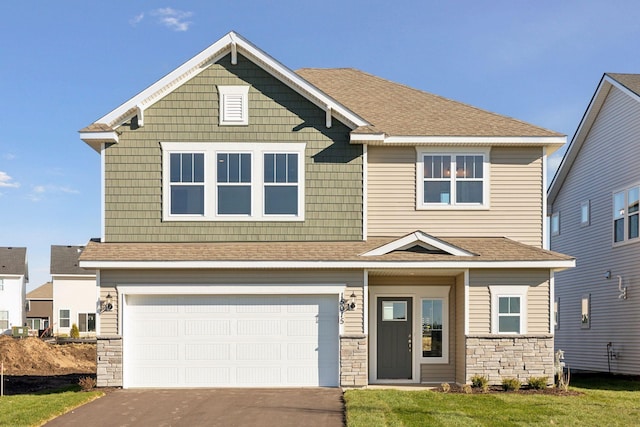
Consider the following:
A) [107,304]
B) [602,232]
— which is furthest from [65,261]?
[602,232]

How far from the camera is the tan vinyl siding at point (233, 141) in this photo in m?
17.0

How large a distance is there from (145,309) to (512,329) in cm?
814

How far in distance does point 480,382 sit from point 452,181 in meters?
4.72

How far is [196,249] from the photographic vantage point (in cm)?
1661

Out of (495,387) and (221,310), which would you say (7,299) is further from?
(495,387)

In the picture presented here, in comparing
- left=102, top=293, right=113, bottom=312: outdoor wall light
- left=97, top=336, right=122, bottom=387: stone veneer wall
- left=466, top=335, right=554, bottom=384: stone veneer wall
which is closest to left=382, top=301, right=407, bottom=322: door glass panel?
left=466, top=335, right=554, bottom=384: stone veneer wall

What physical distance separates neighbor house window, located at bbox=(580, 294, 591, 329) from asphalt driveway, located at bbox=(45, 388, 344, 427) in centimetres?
1152

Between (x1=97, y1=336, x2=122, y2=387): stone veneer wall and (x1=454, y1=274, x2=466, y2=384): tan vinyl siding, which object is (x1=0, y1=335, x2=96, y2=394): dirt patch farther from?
(x1=454, y1=274, x2=466, y2=384): tan vinyl siding

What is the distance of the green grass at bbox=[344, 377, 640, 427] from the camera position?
12.1 m

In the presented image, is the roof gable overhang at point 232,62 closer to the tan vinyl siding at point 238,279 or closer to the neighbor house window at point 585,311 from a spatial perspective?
the tan vinyl siding at point 238,279

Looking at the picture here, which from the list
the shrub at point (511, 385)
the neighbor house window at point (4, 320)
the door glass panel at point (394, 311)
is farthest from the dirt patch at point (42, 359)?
the neighbor house window at point (4, 320)

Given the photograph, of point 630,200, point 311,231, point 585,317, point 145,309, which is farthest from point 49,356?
point 630,200

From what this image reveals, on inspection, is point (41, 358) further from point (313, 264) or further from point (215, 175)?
point (313, 264)

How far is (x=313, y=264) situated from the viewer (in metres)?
16.1
